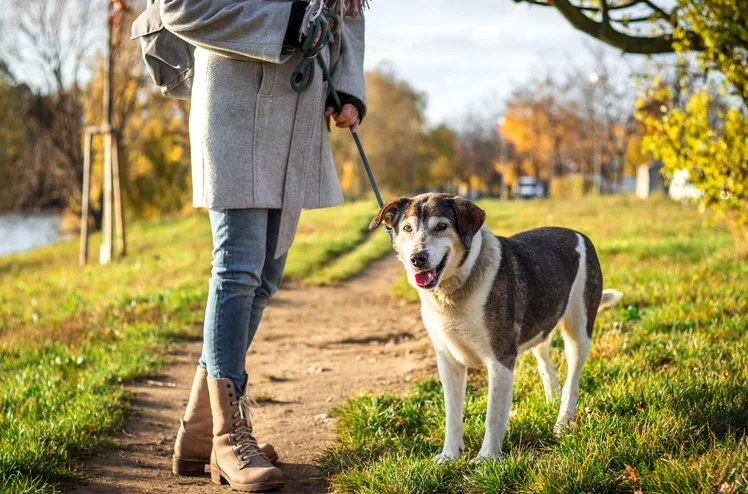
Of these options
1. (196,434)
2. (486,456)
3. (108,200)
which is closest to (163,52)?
(196,434)

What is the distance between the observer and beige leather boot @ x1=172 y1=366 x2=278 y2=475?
3754mm

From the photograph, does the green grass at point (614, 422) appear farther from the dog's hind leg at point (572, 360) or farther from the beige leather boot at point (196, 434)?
the beige leather boot at point (196, 434)

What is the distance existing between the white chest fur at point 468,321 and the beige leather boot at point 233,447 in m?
1.07

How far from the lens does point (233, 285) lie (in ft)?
11.6

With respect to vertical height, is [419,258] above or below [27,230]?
above

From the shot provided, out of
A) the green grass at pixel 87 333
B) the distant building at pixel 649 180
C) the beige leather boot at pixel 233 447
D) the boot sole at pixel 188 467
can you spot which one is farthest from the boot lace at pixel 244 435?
the distant building at pixel 649 180

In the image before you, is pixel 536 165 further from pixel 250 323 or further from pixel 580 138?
pixel 250 323

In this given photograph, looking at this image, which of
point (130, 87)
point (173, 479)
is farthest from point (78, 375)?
point (130, 87)

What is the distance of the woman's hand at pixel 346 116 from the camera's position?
3.94 metres

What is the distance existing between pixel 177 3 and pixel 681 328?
449 cm

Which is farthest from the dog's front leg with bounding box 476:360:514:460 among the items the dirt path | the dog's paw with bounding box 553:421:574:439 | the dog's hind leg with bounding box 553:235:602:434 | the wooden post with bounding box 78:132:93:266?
the wooden post with bounding box 78:132:93:266

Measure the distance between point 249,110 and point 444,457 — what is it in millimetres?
2017

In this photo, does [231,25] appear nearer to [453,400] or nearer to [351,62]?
[351,62]

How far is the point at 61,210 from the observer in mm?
28953
